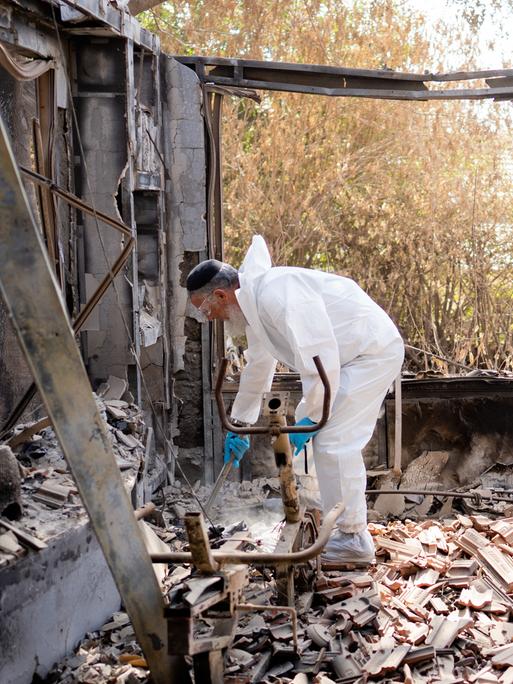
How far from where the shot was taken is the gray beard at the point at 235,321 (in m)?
5.43

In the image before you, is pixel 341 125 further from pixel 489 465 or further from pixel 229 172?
pixel 489 465

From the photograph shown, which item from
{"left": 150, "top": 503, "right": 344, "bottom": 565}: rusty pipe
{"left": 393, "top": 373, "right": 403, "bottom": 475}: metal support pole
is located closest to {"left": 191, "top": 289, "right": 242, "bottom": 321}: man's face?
{"left": 150, "top": 503, "right": 344, "bottom": 565}: rusty pipe

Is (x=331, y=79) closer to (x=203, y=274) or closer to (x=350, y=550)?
(x=203, y=274)

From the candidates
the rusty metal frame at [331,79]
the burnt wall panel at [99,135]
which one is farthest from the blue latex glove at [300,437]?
the rusty metal frame at [331,79]

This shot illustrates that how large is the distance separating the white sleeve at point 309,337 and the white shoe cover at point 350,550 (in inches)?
30.8

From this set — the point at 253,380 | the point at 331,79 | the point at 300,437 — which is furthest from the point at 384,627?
the point at 331,79

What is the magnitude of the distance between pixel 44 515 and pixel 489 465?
4.95 metres

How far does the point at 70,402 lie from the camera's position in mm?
3117

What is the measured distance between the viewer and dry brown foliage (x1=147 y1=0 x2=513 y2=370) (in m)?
11.1

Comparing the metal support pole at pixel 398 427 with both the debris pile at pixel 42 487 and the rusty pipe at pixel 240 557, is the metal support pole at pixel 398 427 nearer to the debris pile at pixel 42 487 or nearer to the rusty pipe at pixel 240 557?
the debris pile at pixel 42 487

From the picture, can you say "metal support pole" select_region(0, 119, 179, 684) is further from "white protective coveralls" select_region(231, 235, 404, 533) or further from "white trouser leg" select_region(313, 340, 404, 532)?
"white trouser leg" select_region(313, 340, 404, 532)

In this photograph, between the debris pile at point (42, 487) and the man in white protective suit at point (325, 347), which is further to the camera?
the man in white protective suit at point (325, 347)

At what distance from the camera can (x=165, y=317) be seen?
25.6ft

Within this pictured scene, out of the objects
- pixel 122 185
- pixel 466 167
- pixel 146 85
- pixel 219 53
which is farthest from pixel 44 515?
pixel 219 53
